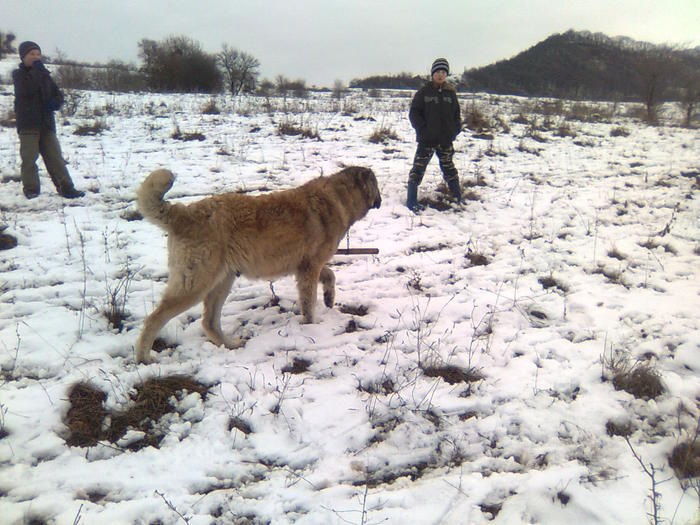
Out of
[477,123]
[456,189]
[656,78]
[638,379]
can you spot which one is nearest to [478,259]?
[456,189]

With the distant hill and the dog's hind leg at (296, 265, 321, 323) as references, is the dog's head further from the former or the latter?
the distant hill

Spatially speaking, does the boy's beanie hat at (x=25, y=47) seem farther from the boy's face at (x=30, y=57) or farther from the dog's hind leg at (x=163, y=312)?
the dog's hind leg at (x=163, y=312)

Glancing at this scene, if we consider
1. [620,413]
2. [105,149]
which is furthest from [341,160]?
[620,413]

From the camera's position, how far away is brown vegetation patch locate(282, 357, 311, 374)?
3222mm

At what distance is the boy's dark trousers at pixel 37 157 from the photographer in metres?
6.19

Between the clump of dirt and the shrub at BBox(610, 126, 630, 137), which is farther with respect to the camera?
the shrub at BBox(610, 126, 630, 137)

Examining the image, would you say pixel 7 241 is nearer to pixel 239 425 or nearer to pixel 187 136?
pixel 239 425

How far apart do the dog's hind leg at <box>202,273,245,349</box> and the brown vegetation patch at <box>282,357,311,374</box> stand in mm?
574

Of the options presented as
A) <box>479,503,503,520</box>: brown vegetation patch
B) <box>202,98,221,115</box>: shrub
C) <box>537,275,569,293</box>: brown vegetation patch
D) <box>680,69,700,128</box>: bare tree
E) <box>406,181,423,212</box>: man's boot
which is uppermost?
<box>680,69,700,128</box>: bare tree

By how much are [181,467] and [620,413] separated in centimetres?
303

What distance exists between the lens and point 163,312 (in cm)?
320

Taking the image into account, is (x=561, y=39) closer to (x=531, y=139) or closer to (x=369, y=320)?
(x=531, y=139)

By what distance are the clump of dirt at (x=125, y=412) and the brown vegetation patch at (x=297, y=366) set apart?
66 centimetres

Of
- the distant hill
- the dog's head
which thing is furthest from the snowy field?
the distant hill
